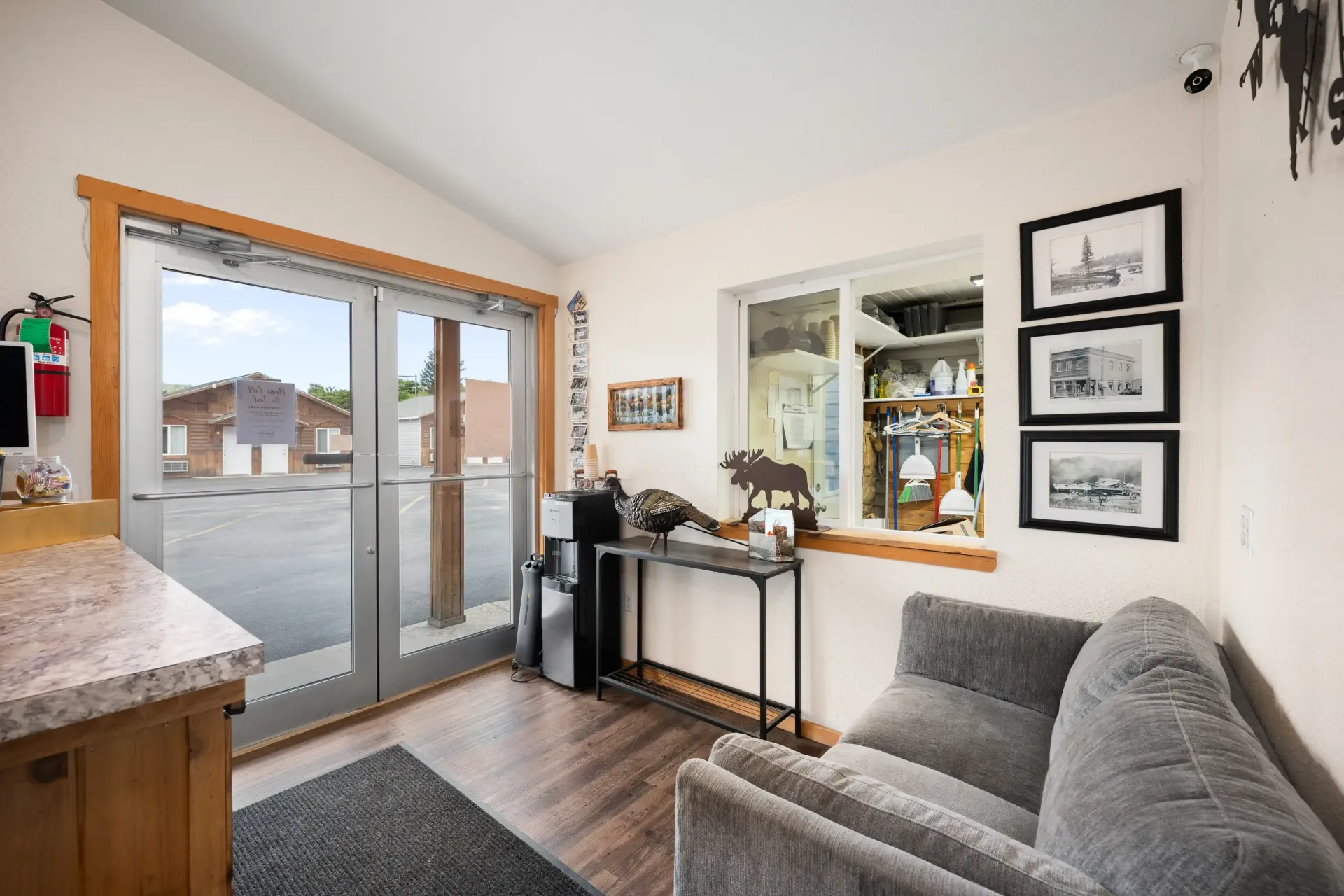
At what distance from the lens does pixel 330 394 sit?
2.80 meters

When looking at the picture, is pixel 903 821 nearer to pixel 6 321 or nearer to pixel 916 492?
pixel 916 492

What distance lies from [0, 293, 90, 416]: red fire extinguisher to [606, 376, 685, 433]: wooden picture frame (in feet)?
7.38

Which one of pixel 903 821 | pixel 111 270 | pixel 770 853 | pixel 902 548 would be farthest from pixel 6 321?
pixel 902 548

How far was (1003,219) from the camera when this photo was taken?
6.95 ft

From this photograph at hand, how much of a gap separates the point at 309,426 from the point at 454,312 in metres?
0.98

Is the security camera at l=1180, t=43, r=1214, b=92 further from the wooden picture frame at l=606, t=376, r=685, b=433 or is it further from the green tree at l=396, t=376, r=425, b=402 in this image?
the green tree at l=396, t=376, r=425, b=402

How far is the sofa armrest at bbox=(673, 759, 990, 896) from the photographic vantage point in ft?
2.66

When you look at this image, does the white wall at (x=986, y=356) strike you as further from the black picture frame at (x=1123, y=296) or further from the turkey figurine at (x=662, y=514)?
the turkey figurine at (x=662, y=514)

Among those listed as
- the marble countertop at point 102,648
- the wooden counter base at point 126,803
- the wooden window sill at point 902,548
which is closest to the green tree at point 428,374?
the marble countertop at point 102,648

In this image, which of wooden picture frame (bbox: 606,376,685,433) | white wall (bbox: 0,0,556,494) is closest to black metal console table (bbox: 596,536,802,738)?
wooden picture frame (bbox: 606,376,685,433)

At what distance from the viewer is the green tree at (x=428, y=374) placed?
3.15 meters

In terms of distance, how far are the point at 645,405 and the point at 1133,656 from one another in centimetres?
238

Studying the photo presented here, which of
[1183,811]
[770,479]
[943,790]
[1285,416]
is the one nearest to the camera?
[1183,811]

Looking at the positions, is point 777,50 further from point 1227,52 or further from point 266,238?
point 266,238
